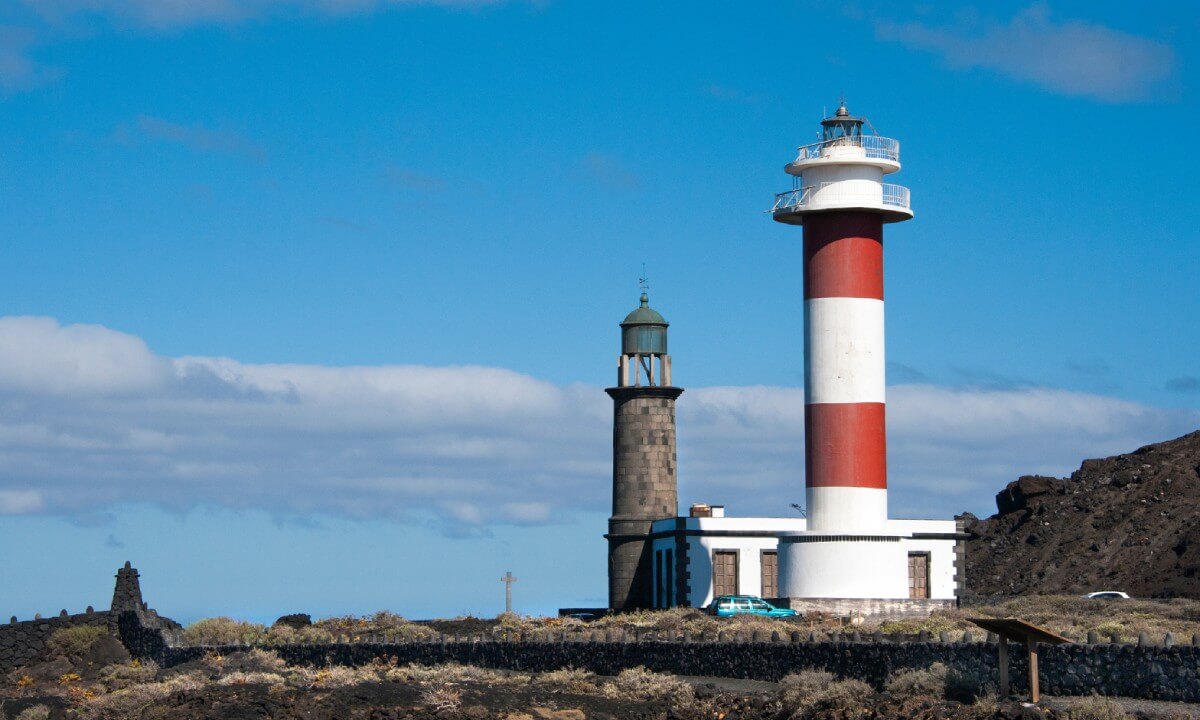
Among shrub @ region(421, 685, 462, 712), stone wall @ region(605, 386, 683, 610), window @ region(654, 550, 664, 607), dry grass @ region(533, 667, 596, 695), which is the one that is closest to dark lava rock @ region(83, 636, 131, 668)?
stone wall @ region(605, 386, 683, 610)

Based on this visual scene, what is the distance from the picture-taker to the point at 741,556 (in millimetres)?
47438

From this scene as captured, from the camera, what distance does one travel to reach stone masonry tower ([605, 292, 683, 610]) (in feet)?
164

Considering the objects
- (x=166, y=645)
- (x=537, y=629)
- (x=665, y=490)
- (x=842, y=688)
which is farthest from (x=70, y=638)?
(x=842, y=688)

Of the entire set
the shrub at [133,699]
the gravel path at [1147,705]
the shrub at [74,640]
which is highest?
the shrub at [74,640]

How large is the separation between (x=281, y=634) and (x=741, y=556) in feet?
39.1

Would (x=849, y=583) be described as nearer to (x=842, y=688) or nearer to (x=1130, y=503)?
(x=842, y=688)

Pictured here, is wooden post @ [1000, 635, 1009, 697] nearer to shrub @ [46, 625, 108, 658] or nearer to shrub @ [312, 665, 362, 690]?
shrub @ [312, 665, 362, 690]

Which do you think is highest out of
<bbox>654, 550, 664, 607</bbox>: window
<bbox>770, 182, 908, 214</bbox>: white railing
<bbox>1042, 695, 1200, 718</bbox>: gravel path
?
<bbox>770, 182, 908, 214</bbox>: white railing

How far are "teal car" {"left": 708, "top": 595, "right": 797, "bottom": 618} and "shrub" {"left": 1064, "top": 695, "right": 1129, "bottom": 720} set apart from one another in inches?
668

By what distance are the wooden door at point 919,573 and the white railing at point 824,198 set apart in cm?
975

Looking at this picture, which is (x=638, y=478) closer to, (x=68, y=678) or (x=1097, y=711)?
(x=68, y=678)

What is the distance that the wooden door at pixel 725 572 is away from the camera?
155 ft

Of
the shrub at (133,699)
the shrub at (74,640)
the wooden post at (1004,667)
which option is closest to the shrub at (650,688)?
the wooden post at (1004,667)

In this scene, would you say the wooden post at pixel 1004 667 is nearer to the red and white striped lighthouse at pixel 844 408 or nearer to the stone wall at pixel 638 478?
the red and white striped lighthouse at pixel 844 408
